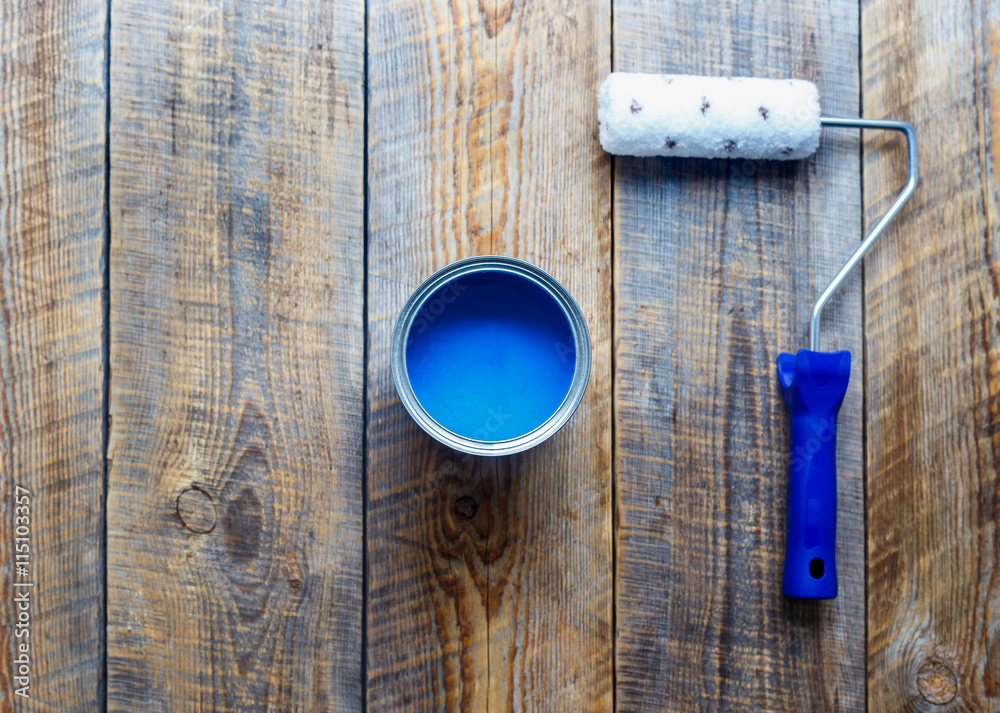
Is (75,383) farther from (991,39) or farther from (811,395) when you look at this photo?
(991,39)

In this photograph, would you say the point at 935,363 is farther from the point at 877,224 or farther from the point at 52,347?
the point at 52,347

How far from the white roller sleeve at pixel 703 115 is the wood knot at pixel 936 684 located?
1.91 feet

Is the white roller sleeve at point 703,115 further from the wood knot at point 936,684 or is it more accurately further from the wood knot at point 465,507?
the wood knot at point 936,684

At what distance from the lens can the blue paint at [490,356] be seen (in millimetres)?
671

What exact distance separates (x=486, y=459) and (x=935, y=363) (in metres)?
0.51

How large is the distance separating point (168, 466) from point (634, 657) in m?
0.53

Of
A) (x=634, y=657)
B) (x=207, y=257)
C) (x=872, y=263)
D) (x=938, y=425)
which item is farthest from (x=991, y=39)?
(x=207, y=257)

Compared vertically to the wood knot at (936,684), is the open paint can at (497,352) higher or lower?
higher

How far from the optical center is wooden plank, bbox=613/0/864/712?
76cm

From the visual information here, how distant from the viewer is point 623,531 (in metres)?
0.76

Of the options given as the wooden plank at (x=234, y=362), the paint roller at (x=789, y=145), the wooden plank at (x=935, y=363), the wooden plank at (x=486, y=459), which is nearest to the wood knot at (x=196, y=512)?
the wooden plank at (x=234, y=362)

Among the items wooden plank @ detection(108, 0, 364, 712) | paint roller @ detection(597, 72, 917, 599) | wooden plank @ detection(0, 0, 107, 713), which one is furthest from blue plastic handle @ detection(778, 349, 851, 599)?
wooden plank @ detection(0, 0, 107, 713)

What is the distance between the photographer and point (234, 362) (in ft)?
2.43

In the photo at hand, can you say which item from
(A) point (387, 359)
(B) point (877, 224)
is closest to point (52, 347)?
(A) point (387, 359)
